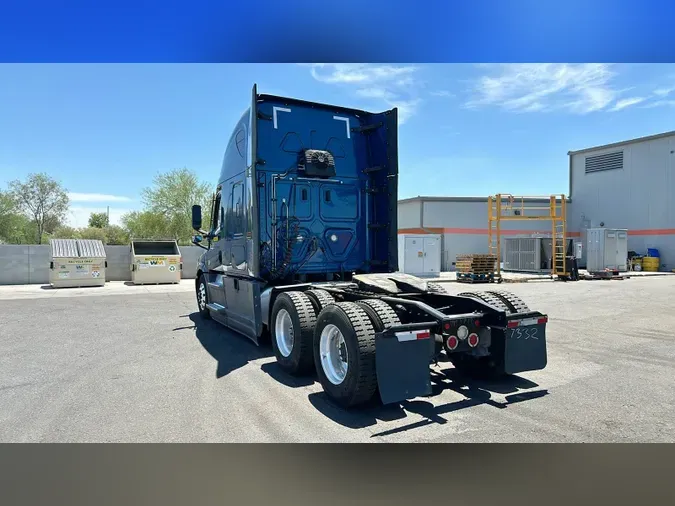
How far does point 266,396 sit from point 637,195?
37013 mm

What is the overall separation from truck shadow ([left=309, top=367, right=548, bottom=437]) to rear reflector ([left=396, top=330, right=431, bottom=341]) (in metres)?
0.79

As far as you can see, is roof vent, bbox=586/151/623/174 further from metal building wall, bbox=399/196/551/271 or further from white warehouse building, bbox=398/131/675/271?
metal building wall, bbox=399/196/551/271

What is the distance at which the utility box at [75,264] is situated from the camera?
18.6m

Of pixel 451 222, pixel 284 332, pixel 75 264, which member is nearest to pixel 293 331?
pixel 284 332

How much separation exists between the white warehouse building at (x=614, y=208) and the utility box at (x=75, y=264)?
19.0 metres

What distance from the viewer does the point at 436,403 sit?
16.0 feet

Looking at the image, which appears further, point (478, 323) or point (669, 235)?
point (669, 235)

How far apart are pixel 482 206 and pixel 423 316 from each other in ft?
102

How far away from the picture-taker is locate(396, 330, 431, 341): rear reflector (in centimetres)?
437

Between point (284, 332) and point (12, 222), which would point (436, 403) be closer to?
point (284, 332)

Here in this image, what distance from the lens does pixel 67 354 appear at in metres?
7.28

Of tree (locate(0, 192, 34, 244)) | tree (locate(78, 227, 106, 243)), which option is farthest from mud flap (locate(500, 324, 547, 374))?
tree (locate(78, 227, 106, 243))
